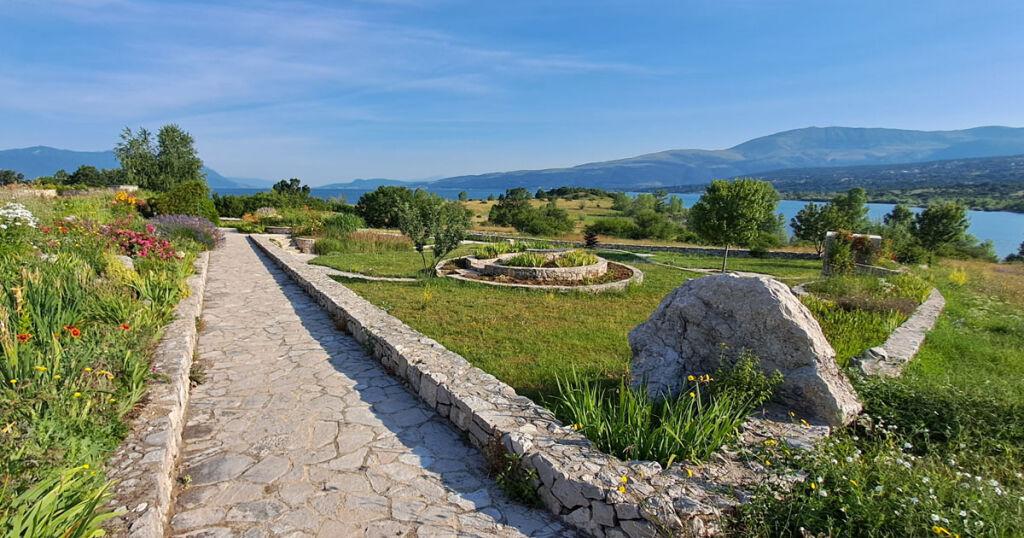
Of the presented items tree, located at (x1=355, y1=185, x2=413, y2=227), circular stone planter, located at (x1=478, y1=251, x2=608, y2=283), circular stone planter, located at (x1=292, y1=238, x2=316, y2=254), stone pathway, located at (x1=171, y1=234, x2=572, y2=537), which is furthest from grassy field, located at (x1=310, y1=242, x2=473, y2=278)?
tree, located at (x1=355, y1=185, x2=413, y2=227)

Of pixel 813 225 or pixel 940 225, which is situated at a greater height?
pixel 813 225

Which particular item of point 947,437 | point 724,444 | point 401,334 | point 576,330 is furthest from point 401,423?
point 947,437

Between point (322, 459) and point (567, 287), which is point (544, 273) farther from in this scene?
point (322, 459)

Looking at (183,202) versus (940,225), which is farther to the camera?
(940,225)

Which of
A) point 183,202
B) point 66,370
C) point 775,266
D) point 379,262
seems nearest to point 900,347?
Result: point 66,370

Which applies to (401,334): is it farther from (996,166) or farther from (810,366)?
(996,166)

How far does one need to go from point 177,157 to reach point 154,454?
44.9 metres

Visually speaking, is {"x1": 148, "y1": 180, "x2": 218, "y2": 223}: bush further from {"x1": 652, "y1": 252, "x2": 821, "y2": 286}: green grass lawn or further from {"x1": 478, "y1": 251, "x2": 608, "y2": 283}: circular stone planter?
{"x1": 652, "y1": 252, "x2": 821, "y2": 286}: green grass lawn

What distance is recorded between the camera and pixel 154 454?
10.1 ft

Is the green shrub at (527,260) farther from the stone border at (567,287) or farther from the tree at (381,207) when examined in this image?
the tree at (381,207)

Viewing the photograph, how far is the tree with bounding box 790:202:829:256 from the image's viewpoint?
24192mm

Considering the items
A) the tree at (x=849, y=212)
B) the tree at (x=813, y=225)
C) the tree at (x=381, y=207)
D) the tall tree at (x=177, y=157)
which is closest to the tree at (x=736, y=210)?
the tree at (x=813, y=225)

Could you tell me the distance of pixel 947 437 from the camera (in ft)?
12.2

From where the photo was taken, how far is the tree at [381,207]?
26984 millimetres
